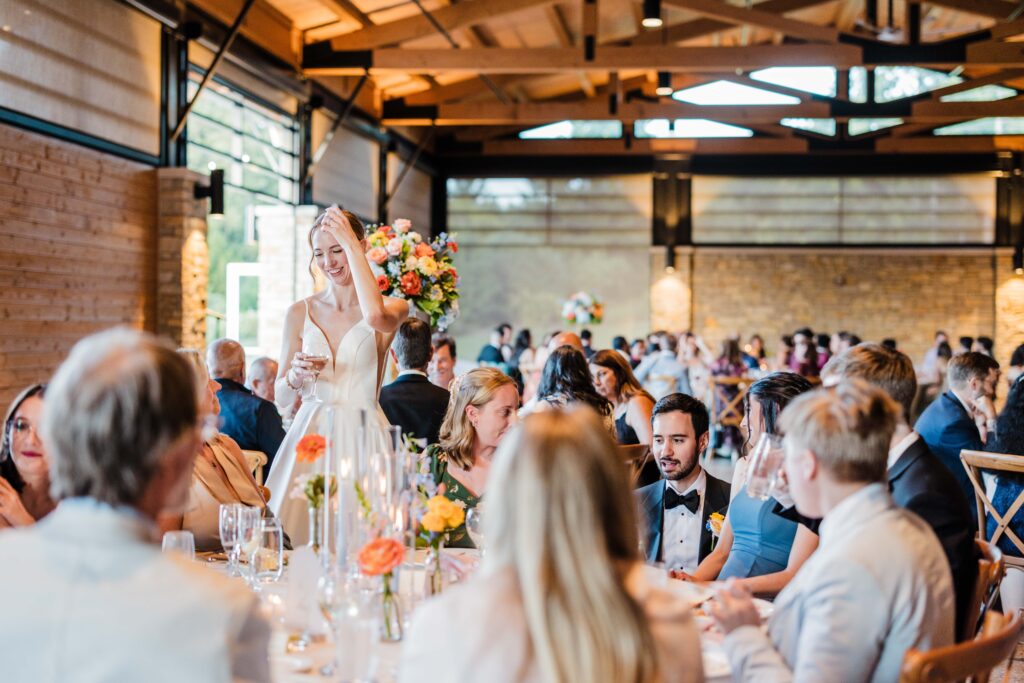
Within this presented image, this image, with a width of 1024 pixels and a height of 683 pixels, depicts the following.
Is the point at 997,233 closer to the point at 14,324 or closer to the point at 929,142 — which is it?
the point at 929,142

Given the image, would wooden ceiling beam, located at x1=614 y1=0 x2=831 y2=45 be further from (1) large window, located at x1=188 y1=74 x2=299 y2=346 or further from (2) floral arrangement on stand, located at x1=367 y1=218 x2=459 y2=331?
(2) floral arrangement on stand, located at x1=367 y1=218 x2=459 y2=331

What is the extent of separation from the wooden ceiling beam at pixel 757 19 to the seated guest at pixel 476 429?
7.64 meters

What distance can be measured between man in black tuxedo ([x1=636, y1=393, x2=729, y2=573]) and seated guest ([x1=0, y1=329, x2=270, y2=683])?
239cm

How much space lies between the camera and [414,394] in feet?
16.9

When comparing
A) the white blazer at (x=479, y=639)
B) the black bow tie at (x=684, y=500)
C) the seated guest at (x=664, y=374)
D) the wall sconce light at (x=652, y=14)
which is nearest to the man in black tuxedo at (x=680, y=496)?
the black bow tie at (x=684, y=500)

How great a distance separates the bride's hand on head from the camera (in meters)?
3.78

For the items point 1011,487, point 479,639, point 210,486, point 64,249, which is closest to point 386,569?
point 479,639

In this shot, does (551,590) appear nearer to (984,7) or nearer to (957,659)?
(957,659)

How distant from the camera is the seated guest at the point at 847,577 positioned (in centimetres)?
193

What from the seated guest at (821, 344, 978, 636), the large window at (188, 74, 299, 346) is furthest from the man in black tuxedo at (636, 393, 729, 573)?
the large window at (188, 74, 299, 346)

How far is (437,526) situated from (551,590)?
0.95 meters

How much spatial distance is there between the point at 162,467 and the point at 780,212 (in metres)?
16.3

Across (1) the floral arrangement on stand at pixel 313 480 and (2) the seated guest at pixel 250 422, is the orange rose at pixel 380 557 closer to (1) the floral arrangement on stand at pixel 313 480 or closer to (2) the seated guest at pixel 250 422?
(1) the floral arrangement on stand at pixel 313 480

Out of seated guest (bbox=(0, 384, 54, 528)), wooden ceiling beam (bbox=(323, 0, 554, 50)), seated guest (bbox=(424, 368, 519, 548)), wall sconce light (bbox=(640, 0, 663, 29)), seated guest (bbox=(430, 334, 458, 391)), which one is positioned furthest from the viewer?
wooden ceiling beam (bbox=(323, 0, 554, 50))
